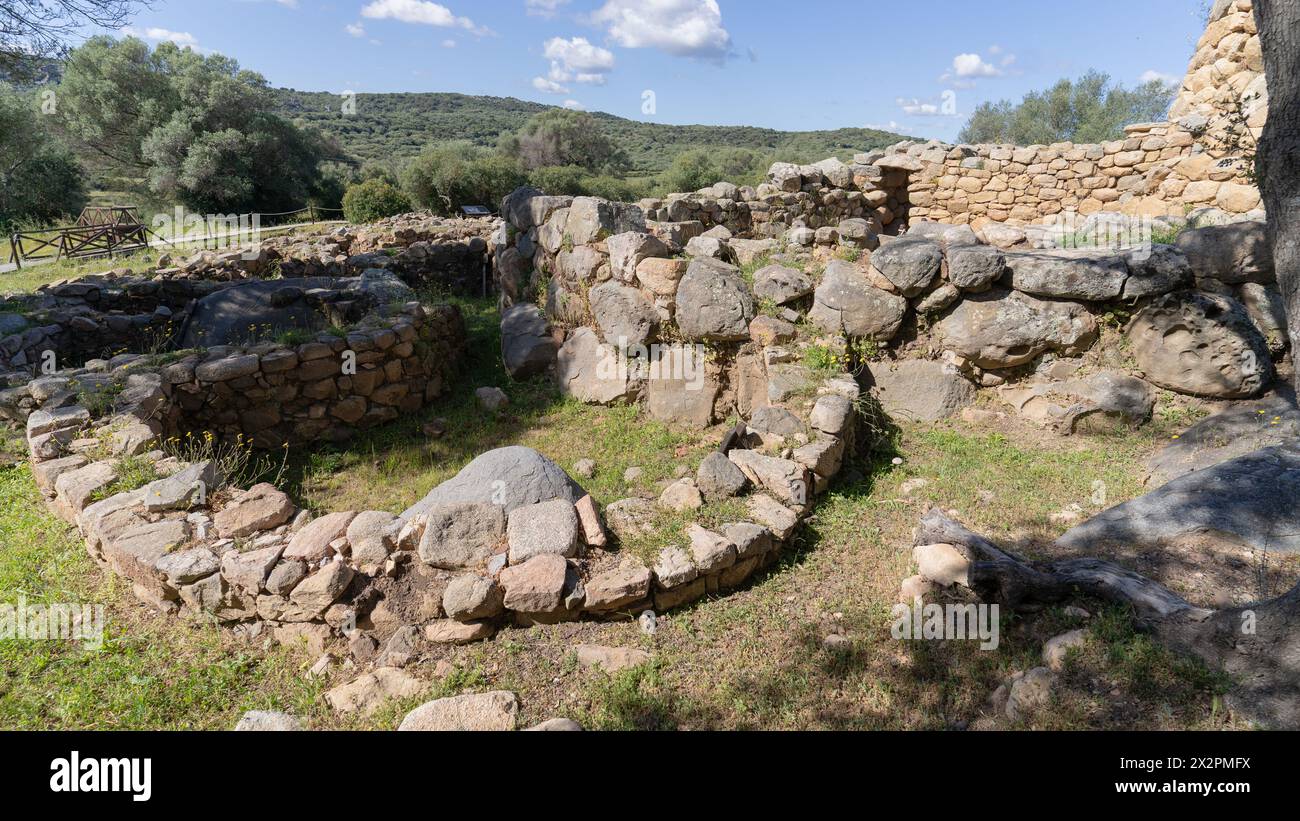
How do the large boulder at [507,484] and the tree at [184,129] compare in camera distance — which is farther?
the tree at [184,129]

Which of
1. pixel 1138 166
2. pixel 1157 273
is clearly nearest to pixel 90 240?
pixel 1157 273

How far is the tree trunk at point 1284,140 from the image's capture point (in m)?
3.06

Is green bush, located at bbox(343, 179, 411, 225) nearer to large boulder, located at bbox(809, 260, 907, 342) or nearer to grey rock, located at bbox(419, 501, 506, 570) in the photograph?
large boulder, located at bbox(809, 260, 907, 342)

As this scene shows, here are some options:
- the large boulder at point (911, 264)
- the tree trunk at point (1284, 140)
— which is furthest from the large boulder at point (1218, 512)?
the large boulder at point (911, 264)

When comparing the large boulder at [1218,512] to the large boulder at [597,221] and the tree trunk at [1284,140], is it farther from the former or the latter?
the large boulder at [597,221]

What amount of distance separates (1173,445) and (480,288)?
11.4 m

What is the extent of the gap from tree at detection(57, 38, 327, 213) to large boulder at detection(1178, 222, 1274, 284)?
2498 cm

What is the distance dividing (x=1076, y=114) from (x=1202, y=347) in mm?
20712

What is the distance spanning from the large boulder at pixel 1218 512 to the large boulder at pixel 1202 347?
5.16ft

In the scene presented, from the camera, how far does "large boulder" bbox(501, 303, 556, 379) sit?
820 cm

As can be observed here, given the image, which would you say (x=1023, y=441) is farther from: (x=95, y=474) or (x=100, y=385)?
(x=100, y=385)

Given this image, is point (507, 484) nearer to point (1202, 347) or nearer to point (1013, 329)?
point (1013, 329)

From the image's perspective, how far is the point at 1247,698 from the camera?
2.53 metres

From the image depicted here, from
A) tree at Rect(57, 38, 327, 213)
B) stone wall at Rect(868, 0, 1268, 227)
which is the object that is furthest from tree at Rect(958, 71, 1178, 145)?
tree at Rect(57, 38, 327, 213)
